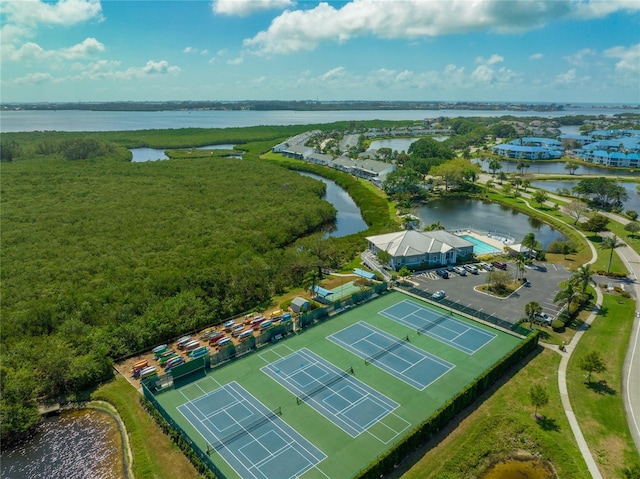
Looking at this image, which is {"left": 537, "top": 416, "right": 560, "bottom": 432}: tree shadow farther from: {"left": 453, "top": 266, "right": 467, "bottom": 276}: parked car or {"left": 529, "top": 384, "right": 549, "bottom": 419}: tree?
{"left": 453, "top": 266, "right": 467, "bottom": 276}: parked car

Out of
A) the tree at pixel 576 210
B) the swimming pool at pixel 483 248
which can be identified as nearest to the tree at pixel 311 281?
the swimming pool at pixel 483 248

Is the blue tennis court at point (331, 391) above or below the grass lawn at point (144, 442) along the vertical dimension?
above

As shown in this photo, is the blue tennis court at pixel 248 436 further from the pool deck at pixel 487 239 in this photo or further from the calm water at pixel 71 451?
the pool deck at pixel 487 239

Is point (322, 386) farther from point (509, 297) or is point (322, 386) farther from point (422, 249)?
point (422, 249)

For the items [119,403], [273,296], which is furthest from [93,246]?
[119,403]

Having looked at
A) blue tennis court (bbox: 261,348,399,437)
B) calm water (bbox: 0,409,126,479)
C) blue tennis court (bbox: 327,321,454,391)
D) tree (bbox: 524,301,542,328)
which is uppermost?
tree (bbox: 524,301,542,328)

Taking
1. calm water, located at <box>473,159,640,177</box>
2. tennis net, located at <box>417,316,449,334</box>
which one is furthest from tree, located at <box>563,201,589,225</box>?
tennis net, located at <box>417,316,449,334</box>
